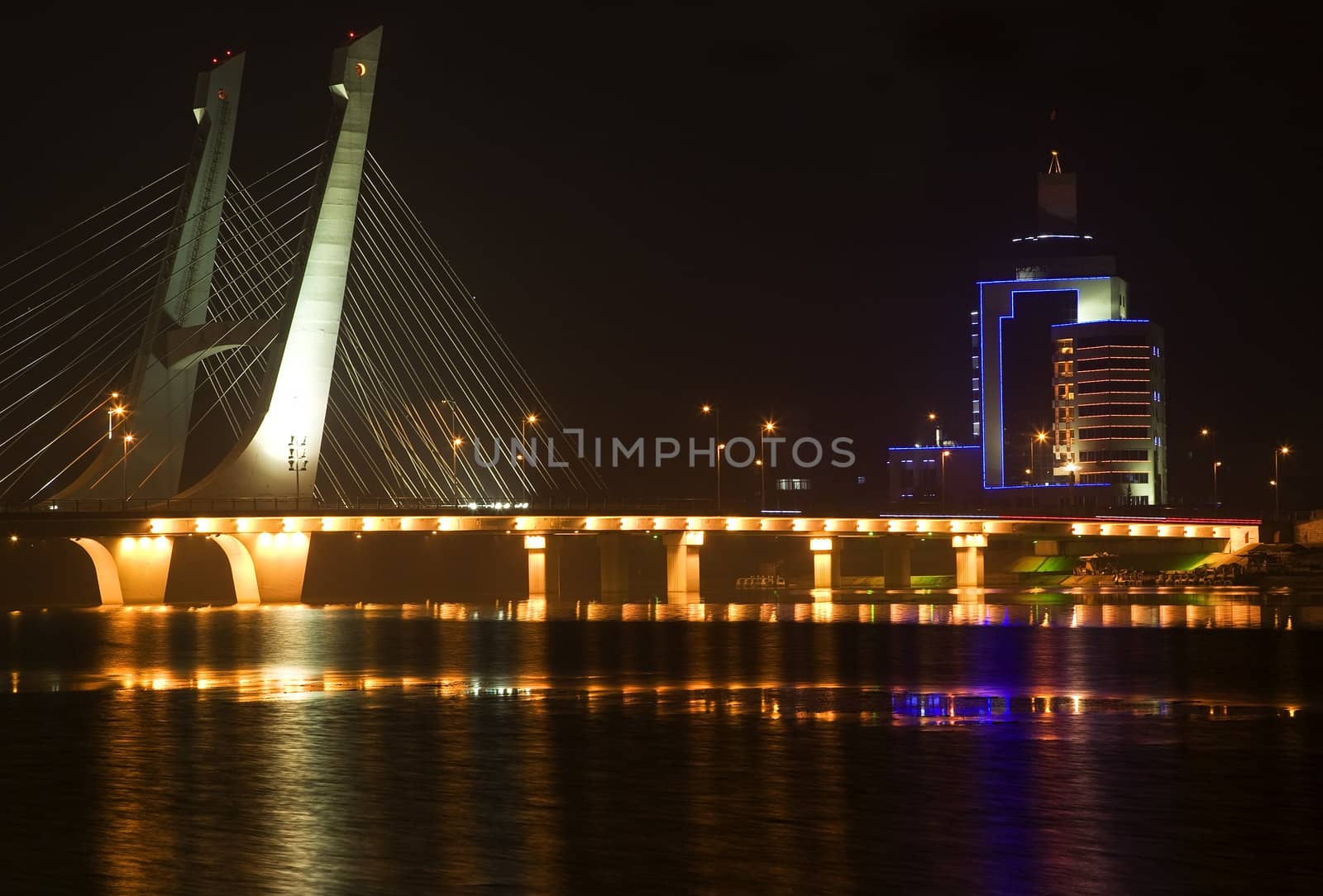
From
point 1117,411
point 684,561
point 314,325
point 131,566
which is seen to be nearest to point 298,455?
point 314,325

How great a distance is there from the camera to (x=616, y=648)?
47.9m

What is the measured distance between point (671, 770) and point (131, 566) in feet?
225

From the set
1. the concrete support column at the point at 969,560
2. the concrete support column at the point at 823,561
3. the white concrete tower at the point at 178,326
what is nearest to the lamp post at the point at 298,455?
the white concrete tower at the point at 178,326

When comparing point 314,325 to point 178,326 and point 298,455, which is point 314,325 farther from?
point 178,326

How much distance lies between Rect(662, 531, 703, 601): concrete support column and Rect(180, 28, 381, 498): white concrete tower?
115 ft

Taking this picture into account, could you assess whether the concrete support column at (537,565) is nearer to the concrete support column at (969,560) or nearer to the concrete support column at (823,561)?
the concrete support column at (823,561)

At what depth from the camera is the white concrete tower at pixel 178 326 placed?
7906 centimetres

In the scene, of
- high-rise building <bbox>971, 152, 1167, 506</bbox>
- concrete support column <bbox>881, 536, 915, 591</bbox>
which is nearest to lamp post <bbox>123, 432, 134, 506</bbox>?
concrete support column <bbox>881, 536, 915, 591</bbox>

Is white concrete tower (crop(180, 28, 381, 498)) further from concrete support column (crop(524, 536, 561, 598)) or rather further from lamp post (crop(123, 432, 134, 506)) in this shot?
concrete support column (crop(524, 536, 561, 598))

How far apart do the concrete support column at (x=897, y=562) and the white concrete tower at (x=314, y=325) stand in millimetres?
56861

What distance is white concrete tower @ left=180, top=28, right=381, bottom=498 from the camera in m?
74.9

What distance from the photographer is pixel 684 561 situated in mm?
108438

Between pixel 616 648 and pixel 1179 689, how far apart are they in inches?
760

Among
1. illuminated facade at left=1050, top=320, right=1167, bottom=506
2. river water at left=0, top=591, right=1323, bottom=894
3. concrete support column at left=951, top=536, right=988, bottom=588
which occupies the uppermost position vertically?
illuminated facade at left=1050, top=320, right=1167, bottom=506
